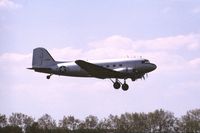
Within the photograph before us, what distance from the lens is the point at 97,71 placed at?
47344 millimetres

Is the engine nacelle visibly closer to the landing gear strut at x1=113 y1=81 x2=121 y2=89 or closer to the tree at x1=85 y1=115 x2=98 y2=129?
the landing gear strut at x1=113 y1=81 x2=121 y2=89

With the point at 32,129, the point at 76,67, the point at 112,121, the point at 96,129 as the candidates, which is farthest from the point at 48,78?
the point at 112,121

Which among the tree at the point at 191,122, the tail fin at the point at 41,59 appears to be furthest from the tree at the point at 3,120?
the tail fin at the point at 41,59

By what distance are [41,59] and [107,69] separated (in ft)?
40.7

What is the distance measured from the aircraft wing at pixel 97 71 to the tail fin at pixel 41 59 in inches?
304

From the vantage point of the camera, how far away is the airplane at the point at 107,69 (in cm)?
4662

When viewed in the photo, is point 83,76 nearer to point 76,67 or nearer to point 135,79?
point 76,67

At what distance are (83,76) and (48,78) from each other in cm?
449

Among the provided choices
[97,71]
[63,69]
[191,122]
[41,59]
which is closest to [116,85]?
[97,71]

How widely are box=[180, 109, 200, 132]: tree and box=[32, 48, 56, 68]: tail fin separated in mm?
110593

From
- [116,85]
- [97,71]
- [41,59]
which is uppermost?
[41,59]

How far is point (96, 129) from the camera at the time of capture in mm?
163875

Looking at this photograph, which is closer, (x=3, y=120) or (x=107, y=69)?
(x=107, y=69)

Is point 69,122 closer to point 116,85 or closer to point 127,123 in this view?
point 127,123
